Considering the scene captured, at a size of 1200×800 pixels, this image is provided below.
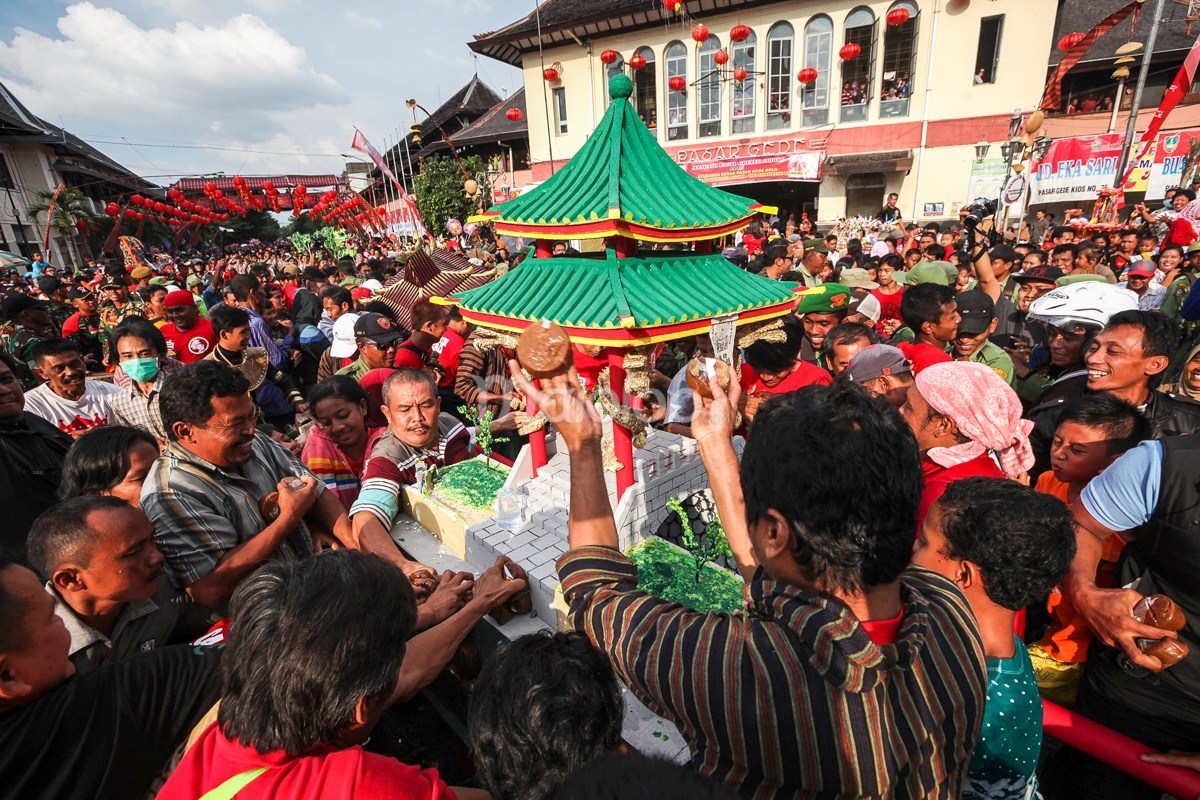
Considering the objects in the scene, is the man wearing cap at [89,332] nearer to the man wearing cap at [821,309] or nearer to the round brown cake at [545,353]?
the round brown cake at [545,353]

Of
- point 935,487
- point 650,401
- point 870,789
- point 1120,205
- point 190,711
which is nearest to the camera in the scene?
point 870,789

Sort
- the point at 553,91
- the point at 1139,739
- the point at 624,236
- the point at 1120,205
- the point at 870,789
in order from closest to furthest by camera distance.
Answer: the point at 870,789, the point at 1139,739, the point at 624,236, the point at 1120,205, the point at 553,91

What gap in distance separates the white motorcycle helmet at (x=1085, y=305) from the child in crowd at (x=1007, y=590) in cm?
240

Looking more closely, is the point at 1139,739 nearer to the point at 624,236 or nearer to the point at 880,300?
the point at 624,236

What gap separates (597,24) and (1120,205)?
582 inches

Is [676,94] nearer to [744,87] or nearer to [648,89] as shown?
[648,89]

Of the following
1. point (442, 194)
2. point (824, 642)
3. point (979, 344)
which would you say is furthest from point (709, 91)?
point (824, 642)

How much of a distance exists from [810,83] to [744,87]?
6.46 feet

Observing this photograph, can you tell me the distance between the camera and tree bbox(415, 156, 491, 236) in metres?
19.1

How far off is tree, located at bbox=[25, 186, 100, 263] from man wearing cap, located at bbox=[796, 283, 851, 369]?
1184 inches

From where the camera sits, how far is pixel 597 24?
17406 millimetres

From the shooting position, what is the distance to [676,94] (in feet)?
59.2

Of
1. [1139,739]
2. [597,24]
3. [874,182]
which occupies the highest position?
[597,24]

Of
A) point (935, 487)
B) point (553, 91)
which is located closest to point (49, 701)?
point (935, 487)
